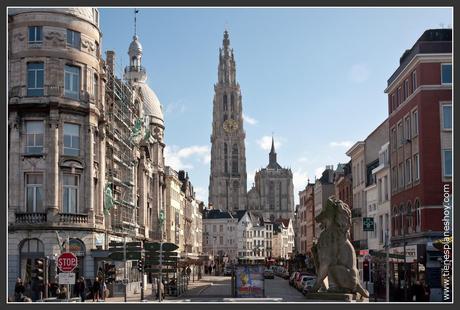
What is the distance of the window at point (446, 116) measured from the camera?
48812mm

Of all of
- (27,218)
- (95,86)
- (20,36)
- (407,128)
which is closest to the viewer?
(27,218)

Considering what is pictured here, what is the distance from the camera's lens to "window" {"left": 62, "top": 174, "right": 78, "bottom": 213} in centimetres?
5091

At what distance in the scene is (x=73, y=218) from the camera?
50.8 m

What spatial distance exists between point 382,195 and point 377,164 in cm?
570

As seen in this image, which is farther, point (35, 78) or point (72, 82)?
point (72, 82)

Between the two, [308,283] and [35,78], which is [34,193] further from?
[308,283]

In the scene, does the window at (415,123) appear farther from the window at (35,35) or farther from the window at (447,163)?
the window at (35,35)

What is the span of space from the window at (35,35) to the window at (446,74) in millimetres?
23453

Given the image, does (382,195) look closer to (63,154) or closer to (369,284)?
(369,284)

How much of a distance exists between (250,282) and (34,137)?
15533 mm

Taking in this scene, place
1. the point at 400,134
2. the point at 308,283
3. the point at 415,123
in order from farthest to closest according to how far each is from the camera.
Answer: the point at 308,283
the point at 400,134
the point at 415,123

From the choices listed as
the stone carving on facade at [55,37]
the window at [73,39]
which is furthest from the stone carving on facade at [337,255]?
the window at [73,39]

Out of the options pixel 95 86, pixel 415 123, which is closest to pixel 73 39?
pixel 95 86

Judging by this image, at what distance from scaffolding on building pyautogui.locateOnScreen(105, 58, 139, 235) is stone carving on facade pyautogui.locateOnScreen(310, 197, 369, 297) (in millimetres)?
29658
